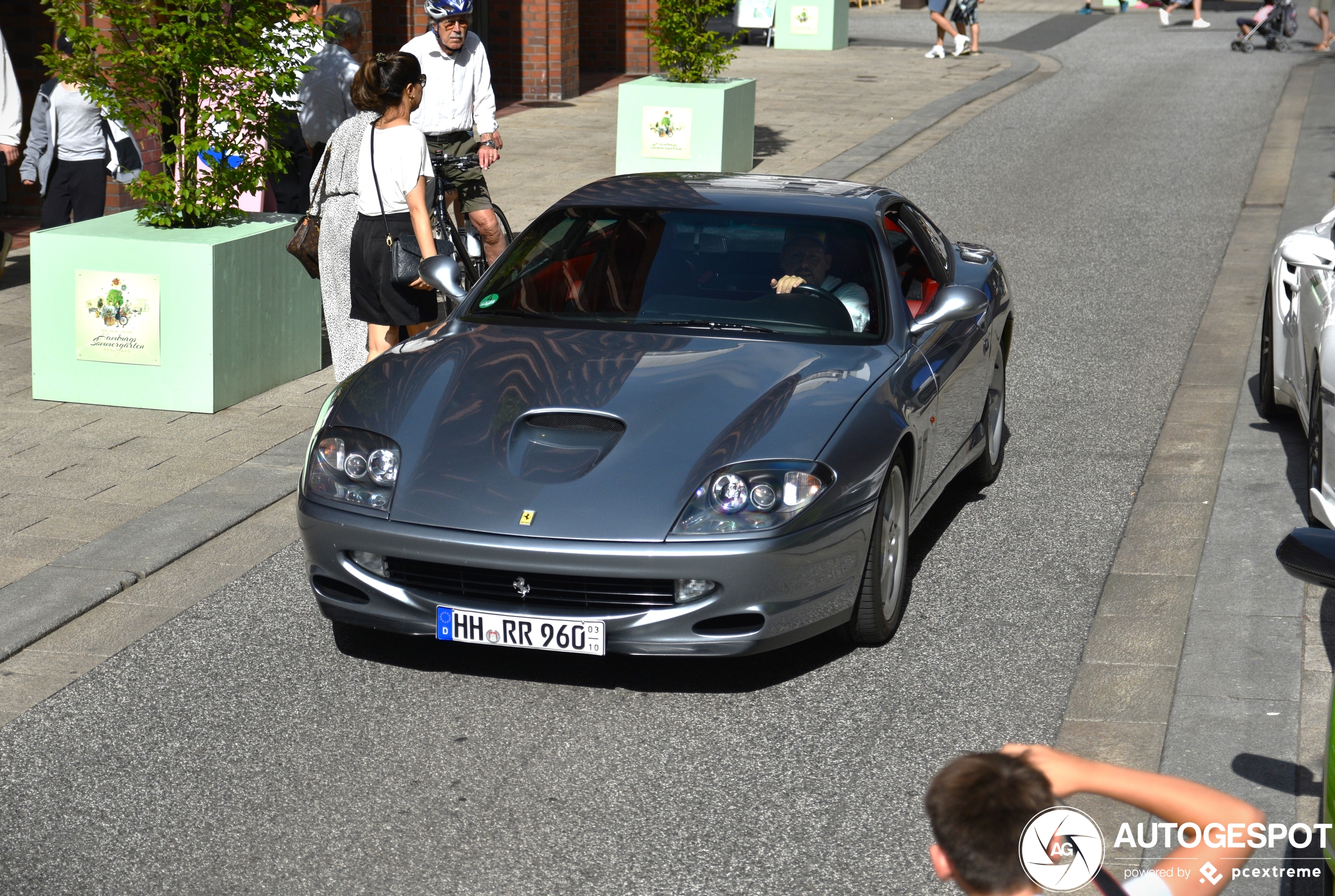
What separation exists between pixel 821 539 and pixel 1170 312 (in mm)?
7000

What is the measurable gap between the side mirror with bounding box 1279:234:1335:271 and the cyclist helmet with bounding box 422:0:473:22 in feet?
18.0

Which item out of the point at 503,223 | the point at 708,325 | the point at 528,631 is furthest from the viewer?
the point at 503,223

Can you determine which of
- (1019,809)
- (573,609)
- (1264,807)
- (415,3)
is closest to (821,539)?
(573,609)

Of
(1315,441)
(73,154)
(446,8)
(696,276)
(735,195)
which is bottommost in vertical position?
(1315,441)

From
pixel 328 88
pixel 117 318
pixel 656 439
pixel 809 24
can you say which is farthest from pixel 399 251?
pixel 809 24

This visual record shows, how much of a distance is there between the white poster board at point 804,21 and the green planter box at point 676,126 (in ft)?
45.9

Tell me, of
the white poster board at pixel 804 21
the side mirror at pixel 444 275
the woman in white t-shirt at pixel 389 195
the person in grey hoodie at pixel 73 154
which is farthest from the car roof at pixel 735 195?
the white poster board at pixel 804 21

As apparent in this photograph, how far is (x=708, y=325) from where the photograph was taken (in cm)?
605

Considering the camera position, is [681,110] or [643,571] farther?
[681,110]

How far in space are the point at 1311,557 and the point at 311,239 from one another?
5.88m

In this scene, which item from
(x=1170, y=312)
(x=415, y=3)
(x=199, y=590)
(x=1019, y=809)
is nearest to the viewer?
(x=1019, y=809)

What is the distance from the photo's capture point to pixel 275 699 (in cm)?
519

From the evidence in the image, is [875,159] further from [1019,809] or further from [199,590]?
[1019,809]

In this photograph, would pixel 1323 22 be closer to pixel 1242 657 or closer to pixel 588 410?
pixel 1242 657
